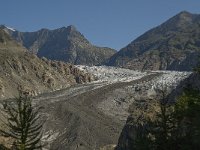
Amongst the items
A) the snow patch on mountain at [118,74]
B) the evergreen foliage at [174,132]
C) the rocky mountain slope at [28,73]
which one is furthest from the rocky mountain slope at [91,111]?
the evergreen foliage at [174,132]

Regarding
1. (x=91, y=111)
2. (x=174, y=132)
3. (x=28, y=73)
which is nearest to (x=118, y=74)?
(x=28, y=73)

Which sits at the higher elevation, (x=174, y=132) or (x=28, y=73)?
(x=28, y=73)

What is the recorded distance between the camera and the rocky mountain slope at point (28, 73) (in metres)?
98.4

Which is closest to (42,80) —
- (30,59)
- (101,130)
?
(30,59)

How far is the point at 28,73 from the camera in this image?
10938cm

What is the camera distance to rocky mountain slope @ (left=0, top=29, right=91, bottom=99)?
98.4 metres

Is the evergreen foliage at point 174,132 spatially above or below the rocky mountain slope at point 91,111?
above

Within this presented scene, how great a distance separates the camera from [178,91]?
49.0 meters

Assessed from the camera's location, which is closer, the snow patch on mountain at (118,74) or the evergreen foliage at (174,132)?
the evergreen foliage at (174,132)

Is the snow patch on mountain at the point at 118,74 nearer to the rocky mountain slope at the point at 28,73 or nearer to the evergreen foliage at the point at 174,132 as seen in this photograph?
the rocky mountain slope at the point at 28,73

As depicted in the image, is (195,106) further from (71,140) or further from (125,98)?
(125,98)

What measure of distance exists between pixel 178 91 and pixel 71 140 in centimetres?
2094

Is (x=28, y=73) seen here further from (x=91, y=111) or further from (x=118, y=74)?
(x=91, y=111)

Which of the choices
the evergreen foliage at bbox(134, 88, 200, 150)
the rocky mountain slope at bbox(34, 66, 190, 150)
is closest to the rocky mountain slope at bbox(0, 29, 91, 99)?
the rocky mountain slope at bbox(34, 66, 190, 150)
